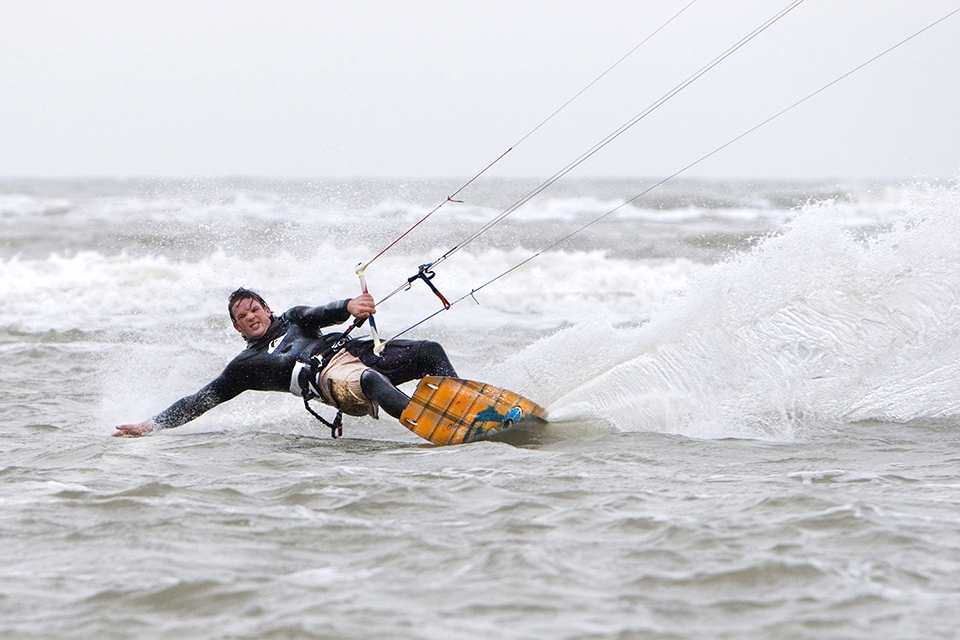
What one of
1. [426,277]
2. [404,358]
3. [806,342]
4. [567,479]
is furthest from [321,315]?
[806,342]

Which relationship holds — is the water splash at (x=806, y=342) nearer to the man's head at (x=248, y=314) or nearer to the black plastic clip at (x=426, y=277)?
the black plastic clip at (x=426, y=277)

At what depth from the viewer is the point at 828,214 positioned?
6.60 metres

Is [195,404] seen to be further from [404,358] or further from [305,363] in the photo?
[404,358]

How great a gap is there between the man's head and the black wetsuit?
2.0 inches

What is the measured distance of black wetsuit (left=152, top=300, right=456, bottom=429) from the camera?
6359mm

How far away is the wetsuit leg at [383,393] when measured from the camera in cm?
595

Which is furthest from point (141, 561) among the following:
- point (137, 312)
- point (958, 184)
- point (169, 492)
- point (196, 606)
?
point (137, 312)

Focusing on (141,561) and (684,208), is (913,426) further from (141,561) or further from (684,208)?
(684,208)

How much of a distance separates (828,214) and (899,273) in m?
0.60

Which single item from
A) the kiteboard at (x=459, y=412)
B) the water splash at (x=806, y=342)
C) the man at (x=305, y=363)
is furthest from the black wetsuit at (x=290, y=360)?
the water splash at (x=806, y=342)

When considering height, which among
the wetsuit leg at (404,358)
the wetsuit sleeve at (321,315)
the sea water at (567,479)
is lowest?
the sea water at (567,479)

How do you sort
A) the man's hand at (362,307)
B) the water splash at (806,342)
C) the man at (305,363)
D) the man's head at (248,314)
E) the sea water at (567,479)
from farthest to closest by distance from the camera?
the man's head at (248,314) < the man at (305,363) < the water splash at (806,342) < the man's hand at (362,307) < the sea water at (567,479)

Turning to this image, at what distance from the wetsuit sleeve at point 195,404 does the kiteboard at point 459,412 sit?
51.8 inches

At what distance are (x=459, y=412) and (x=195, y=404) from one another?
5.97ft
